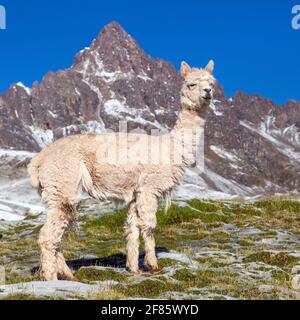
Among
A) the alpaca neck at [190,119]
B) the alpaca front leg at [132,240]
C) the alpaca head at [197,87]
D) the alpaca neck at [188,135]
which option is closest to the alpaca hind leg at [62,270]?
the alpaca front leg at [132,240]

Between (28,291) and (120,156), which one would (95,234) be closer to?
(120,156)

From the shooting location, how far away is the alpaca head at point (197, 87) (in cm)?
1873

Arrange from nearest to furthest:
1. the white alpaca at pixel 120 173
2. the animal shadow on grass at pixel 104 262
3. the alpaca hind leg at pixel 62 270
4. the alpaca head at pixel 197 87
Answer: the alpaca hind leg at pixel 62 270
the white alpaca at pixel 120 173
the alpaca head at pixel 197 87
the animal shadow on grass at pixel 104 262

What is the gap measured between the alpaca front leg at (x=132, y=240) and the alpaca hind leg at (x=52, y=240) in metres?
2.32

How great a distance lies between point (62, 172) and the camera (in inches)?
709

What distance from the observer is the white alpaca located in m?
18.0

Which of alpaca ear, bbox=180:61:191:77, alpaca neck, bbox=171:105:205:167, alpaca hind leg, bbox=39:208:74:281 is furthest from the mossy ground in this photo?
alpaca ear, bbox=180:61:191:77

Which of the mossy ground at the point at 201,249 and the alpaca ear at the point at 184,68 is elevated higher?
the alpaca ear at the point at 184,68

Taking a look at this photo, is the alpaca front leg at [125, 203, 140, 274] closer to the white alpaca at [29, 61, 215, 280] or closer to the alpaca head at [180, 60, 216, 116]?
the white alpaca at [29, 61, 215, 280]

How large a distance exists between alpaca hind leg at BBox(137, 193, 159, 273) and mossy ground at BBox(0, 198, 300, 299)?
21.9 inches

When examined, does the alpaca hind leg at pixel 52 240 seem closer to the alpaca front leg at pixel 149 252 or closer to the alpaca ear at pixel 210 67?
the alpaca front leg at pixel 149 252
